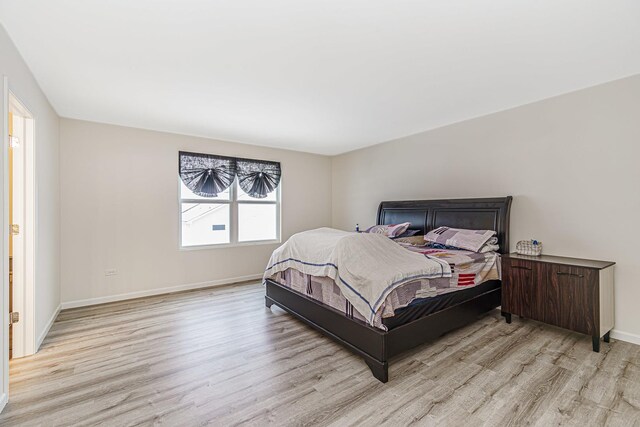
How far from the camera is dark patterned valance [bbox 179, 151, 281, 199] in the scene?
4.64m

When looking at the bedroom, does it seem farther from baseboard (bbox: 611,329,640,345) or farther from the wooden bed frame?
the wooden bed frame

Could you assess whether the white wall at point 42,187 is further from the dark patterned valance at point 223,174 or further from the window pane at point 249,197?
the window pane at point 249,197

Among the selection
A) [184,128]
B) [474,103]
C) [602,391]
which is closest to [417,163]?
[474,103]

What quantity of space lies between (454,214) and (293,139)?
282 cm

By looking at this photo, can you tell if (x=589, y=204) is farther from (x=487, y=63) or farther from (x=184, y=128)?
(x=184, y=128)

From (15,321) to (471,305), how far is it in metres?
4.32

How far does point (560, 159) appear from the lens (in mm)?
3170

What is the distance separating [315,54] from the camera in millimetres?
2312

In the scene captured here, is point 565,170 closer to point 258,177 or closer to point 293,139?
point 293,139

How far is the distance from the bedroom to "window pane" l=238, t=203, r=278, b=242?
0.70 m

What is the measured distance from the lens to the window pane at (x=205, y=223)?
4703 millimetres

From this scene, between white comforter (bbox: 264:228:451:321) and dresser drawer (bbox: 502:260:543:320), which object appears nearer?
white comforter (bbox: 264:228:451:321)

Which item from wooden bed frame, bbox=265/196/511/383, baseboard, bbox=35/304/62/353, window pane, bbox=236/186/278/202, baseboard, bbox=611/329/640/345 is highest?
window pane, bbox=236/186/278/202

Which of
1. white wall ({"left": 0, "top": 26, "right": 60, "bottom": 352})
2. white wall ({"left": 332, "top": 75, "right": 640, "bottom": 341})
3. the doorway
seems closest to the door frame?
white wall ({"left": 0, "top": 26, "right": 60, "bottom": 352})
